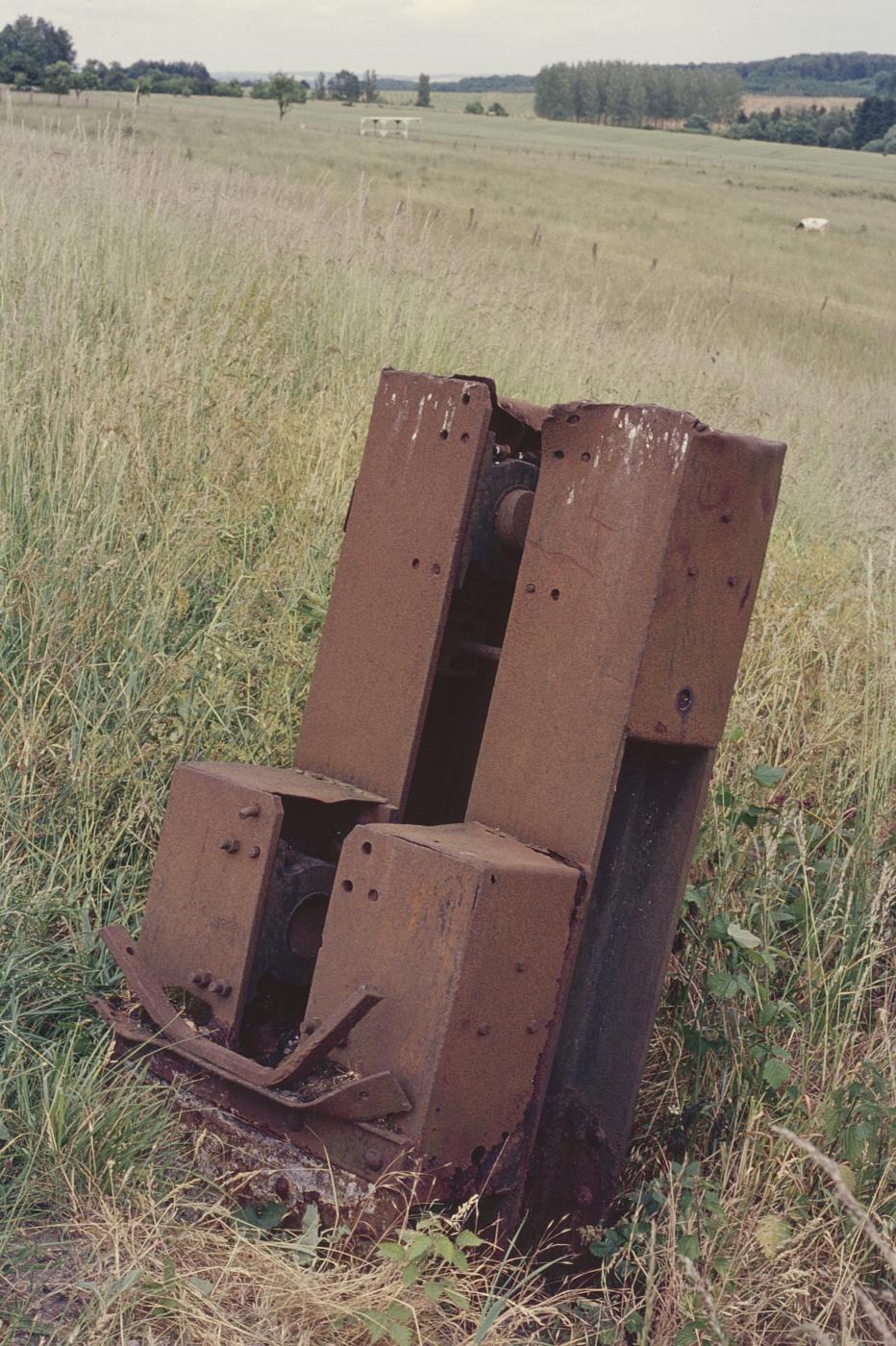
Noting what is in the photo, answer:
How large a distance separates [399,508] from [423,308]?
4841 mm

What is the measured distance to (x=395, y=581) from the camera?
2.27m

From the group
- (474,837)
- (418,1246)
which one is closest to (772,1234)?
(418,1246)

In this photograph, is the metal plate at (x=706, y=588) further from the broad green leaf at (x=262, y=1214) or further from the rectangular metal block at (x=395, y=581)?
the broad green leaf at (x=262, y=1214)

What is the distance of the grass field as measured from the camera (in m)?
1.94

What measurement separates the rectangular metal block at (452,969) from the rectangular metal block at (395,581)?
28 centimetres

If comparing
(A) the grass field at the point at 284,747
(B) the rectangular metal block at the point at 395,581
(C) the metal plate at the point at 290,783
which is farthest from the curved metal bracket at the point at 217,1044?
(B) the rectangular metal block at the point at 395,581

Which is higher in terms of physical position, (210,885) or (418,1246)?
(210,885)

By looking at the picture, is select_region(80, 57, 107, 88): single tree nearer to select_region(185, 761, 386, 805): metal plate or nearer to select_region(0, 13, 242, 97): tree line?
select_region(0, 13, 242, 97): tree line

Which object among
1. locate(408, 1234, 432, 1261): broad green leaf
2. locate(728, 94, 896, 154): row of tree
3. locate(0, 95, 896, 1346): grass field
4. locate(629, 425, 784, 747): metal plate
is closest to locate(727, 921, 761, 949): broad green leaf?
locate(0, 95, 896, 1346): grass field

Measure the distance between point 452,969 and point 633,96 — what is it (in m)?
102

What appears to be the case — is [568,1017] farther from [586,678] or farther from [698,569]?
[698,569]

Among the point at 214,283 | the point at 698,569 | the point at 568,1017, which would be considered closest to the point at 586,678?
the point at 698,569

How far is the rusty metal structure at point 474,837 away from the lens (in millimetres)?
1925

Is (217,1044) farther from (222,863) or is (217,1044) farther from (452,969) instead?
(452,969)
